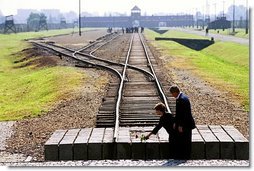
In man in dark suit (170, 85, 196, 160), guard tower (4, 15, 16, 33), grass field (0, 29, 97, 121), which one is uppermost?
guard tower (4, 15, 16, 33)

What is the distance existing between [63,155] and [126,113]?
138 inches

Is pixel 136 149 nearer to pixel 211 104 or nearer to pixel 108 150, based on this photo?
pixel 108 150

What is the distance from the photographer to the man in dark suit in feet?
25.0

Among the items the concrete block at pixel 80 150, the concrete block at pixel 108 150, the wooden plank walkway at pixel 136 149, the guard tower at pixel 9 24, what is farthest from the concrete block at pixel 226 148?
the guard tower at pixel 9 24

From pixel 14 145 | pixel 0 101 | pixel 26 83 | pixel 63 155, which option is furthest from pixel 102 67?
pixel 63 155

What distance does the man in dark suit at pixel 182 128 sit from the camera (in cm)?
762

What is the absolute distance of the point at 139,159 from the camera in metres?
8.02

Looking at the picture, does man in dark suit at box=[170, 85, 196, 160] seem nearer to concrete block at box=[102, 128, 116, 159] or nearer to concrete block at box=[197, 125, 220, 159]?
concrete block at box=[197, 125, 220, 159]

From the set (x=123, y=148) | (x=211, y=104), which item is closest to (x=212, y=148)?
(x=123, y=148)

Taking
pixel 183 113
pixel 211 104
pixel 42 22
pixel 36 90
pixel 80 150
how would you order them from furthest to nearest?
1. pixel 42 22
2. pixel 36 90
3. pixel 211 104
4. pixel 80 150
5. pixel 183 113

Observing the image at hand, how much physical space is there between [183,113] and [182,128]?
0.25 m

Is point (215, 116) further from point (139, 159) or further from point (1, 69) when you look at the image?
point (1, 69)

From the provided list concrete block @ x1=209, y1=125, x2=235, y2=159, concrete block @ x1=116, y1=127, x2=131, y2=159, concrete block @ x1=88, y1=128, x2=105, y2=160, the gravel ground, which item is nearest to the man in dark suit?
concrete block @ x1=209, y1=125, x2=235, y2=159

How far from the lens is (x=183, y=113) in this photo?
7641 millimetres
